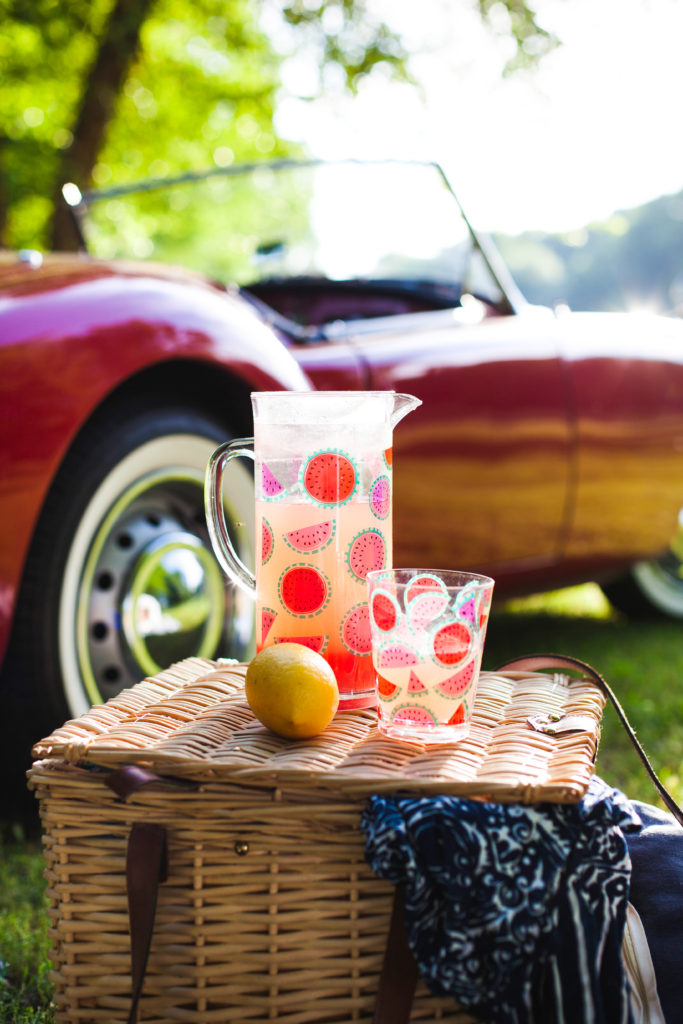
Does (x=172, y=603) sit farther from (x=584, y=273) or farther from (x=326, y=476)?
(x=584, y=273)

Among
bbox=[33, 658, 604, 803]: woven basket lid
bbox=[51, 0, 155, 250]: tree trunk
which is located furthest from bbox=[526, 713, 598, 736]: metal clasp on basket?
bbox=[51, 0, 155, 250]: tree trunk

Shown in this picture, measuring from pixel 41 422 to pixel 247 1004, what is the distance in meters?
1.02

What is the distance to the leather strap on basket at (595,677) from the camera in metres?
1.33

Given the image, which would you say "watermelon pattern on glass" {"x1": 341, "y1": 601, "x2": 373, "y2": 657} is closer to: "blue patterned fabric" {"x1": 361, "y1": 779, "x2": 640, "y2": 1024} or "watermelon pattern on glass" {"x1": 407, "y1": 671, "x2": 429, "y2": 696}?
"watermelon pattern on glass" {"x1": 407, "y1": 671, "x2": 429, "y2": 696}

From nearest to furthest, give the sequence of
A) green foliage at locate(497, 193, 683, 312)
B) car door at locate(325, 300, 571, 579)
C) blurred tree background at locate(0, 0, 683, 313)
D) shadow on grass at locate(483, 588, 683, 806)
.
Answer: shadow on grass at locate(483, 588, 683, 806) < car door at locate(325, 300, 571, 579) < green foliage at locate(497, 193, 683, 312) < blurred tree background at locate(0, 0, 683, 313)

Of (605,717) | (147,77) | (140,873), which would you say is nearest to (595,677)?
(140,873)

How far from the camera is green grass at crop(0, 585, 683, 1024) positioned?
1.50 metres

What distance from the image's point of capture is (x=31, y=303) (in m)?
1.76

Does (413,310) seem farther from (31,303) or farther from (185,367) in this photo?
(31,303)

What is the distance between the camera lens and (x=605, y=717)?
2830 millimetres

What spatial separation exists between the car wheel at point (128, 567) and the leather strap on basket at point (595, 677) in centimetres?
76

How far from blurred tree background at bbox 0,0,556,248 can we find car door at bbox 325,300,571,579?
4571mm

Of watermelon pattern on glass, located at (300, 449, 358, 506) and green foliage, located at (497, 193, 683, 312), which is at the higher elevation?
green foliage, located at (497, 193, 683, 312)

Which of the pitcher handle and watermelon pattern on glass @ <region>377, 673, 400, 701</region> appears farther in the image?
the pitcher handle
